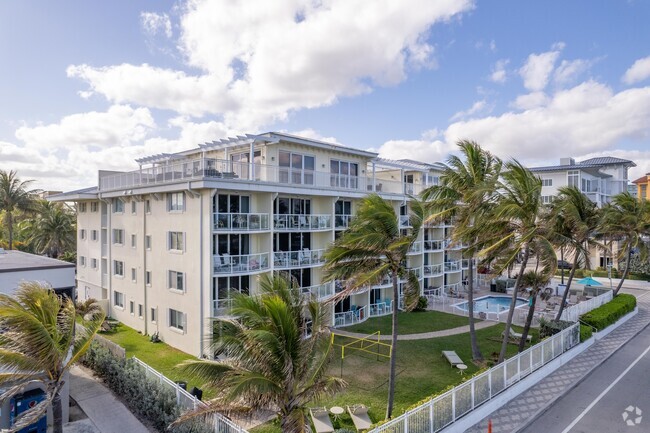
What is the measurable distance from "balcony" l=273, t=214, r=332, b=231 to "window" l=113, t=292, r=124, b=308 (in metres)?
13.5

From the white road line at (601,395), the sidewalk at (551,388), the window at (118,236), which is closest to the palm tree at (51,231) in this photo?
the window at (118,236)

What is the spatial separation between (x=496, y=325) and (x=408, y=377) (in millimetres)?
11963

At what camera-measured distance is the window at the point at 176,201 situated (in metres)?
21.7

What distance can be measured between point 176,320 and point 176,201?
6.85 metres

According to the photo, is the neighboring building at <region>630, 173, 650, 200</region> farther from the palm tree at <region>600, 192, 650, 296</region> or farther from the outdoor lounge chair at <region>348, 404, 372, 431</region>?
the outdoor lounge chair at <region>348, 404, 372, 431</region>

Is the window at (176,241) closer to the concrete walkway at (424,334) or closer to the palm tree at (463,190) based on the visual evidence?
the concrete walkway at (424,334)

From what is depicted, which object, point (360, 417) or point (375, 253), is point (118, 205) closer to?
point (375, 253)

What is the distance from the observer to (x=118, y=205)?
2777cm

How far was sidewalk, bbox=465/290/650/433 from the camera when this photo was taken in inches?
528

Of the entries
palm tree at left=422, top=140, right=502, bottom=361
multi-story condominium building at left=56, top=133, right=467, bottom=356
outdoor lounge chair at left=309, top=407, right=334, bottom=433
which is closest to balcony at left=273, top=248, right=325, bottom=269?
multi-story condominium building at left=56, top=133, right=467, bottom=356

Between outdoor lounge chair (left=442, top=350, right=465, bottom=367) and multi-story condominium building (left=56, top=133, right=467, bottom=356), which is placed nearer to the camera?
outdoor lounge chair (left=442, top=350, right=465, bottom=367)

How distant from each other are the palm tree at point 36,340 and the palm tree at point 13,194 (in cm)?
3627

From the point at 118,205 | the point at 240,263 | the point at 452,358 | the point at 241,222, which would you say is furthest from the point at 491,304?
the point at 118,205

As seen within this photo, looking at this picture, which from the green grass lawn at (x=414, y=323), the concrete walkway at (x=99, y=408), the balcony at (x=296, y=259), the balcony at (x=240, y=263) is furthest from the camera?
the green grass lawn at (x=414, y=323)
